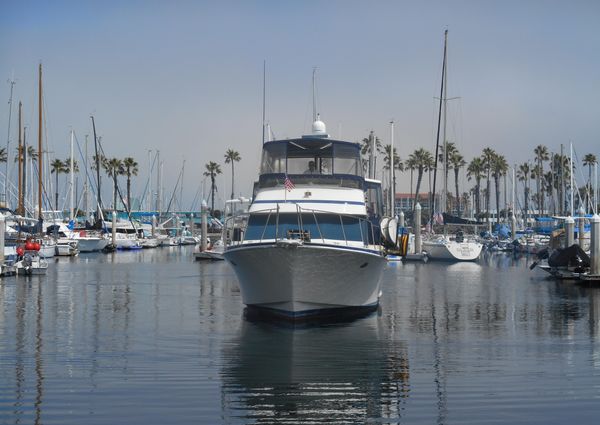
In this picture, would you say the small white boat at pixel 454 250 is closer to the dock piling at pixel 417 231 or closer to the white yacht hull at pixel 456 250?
the white yacht hull at pixel 456 250

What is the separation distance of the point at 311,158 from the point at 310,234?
416 cm

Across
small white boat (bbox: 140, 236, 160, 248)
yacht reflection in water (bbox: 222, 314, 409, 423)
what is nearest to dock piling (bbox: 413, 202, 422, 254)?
small white boat (bbox: 140, 236, 160, 248)

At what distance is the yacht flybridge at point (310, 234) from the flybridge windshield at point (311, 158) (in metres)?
0.04

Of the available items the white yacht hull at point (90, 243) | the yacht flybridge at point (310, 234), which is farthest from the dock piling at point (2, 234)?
the white yacht hull at point (90, 243)

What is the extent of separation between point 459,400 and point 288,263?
9.01 meters

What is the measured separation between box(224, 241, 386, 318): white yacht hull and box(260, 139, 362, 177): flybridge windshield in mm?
4051

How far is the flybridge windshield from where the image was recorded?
28141 millimetres

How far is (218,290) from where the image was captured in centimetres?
3884

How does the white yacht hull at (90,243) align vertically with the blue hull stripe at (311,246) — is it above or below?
below

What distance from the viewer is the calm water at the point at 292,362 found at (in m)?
14.0

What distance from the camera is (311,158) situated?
2838cm

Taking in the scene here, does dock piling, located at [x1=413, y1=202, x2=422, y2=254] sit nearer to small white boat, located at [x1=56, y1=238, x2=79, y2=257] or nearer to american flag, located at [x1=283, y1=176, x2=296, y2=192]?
small white boat, located at [x1=56, y1=238, x2=79, y2=257]

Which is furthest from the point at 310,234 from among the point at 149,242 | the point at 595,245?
the point at 149,242

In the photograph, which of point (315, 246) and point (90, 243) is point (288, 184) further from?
point (90, 243)
